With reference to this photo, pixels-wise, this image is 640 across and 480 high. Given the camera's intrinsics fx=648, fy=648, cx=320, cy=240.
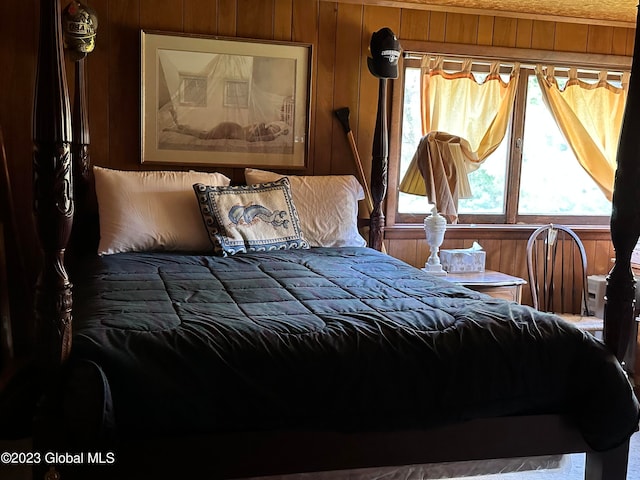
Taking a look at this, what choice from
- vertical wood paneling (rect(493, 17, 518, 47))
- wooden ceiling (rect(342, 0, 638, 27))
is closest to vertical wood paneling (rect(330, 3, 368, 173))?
wooden ceiling (rect(342, 0, 638, 27))

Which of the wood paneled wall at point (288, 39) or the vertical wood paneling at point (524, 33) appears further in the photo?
the vertical wood paneling at point (524, 33)

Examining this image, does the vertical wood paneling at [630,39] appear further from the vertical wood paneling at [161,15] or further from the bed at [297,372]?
the vertical wood paneling at [161,15]

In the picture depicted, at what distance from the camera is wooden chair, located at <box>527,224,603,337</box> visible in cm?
371

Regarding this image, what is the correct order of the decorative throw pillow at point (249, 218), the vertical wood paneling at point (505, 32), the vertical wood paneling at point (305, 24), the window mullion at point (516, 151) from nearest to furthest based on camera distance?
the decorative throw pillow at point (249, 218)
the vertical wood paneling at point (305, 24)
the vertical wood paneling at point (505, 32)
the window mullion at point (516, 151)

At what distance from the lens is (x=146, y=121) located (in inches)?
132

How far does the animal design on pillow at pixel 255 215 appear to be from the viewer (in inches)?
117

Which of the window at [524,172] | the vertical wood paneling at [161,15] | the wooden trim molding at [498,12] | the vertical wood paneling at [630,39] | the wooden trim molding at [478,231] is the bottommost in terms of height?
the wooden trim molding at [478,231]

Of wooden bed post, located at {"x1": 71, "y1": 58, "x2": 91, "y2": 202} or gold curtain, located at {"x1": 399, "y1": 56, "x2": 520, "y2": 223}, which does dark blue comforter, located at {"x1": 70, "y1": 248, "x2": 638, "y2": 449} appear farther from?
A: gold curtain, located at {"x1": 399, "y1": 56, "x2": 520, "y2": 223}

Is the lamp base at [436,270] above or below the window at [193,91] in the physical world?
below

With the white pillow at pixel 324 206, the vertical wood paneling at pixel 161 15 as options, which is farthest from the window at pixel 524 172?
the vertical wood paneling at pixel 161 15

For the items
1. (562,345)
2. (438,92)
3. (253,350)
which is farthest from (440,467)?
(438,92)

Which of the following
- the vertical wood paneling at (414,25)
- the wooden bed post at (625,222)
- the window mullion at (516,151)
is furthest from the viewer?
the window mullion at (516,151)

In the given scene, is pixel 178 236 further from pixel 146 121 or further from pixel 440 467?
pixel 440 467

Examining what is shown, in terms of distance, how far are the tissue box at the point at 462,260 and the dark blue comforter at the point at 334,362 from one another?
1.50 metres
